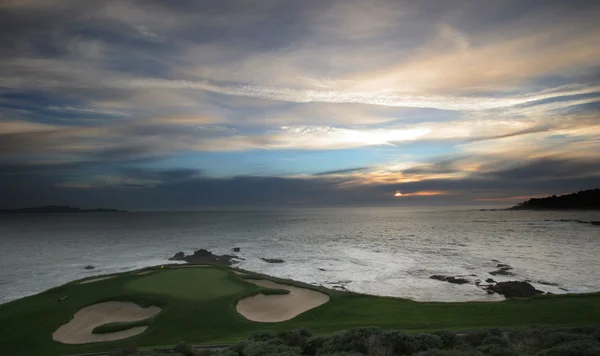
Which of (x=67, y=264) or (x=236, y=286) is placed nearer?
(x=236, y=286)

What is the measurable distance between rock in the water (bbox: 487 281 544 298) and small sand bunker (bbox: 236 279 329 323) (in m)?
17.9

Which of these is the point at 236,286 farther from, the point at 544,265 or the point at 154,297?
the point at 544,265

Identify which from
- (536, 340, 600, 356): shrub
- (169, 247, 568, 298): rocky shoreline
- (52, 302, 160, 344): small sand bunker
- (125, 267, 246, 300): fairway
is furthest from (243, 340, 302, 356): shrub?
(169, 247, 568, 298): rocky shoreline

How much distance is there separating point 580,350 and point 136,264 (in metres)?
50.4

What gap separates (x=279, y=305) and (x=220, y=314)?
4177 millimetres

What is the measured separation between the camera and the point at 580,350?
1015 centimetres

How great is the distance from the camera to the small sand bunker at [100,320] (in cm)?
1773

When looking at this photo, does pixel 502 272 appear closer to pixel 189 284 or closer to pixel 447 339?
pixel 447 339

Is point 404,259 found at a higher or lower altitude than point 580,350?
lower

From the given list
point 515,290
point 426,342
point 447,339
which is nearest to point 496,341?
point 447,339

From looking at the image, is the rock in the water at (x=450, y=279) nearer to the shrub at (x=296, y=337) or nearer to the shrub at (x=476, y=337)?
the shrub at (x=476, y=337)

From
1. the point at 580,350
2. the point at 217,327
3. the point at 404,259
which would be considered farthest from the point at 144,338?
the point at 404,259

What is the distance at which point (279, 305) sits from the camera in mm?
22250

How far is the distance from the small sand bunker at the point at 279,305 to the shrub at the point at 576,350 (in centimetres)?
1307
